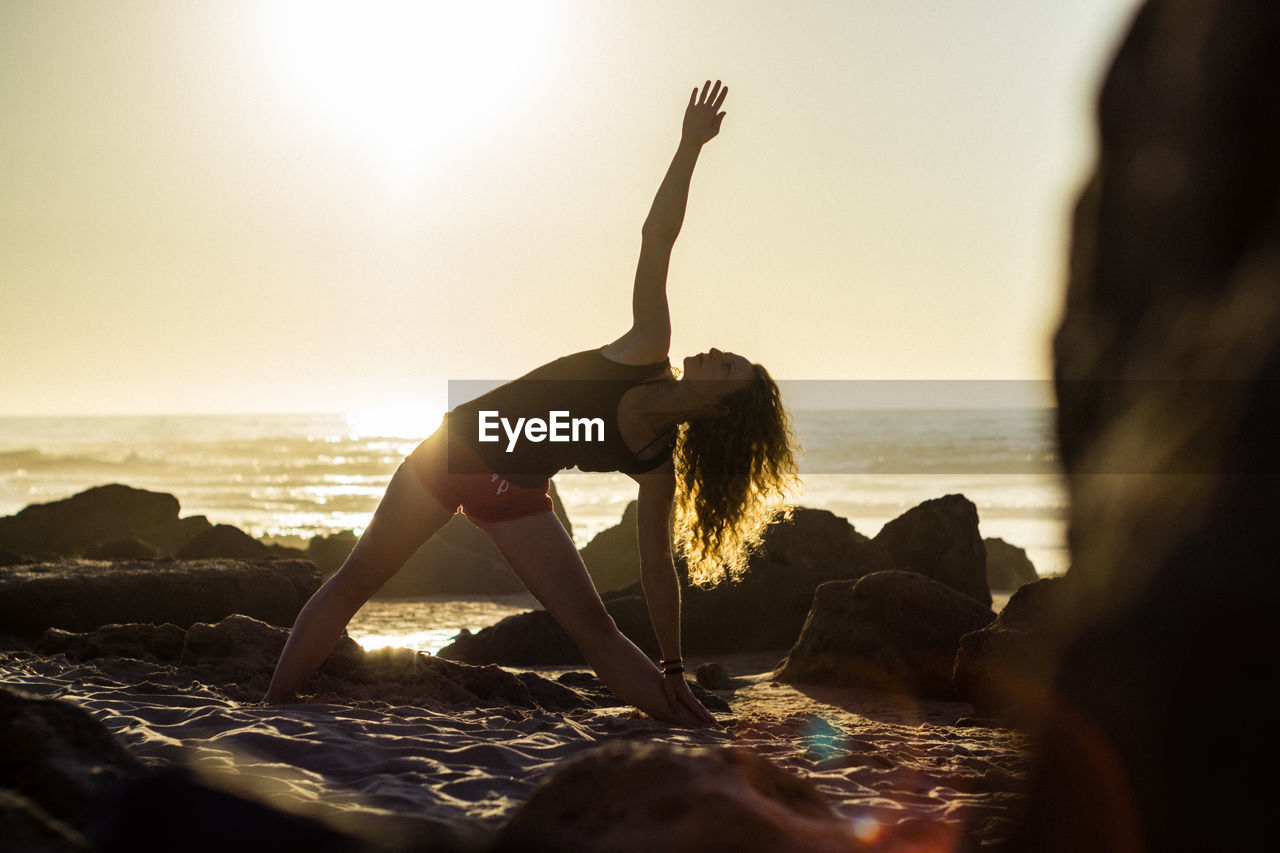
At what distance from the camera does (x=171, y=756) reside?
3621 mm

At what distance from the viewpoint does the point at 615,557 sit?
12344 millimetres

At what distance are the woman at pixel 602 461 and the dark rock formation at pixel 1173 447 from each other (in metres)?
1.67

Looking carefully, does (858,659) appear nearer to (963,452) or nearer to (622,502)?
(622,502)

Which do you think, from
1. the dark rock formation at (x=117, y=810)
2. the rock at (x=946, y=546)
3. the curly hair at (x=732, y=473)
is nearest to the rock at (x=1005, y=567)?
the rock at (x=946, y=546)

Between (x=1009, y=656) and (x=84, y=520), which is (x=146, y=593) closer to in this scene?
(x=1009, y=656)

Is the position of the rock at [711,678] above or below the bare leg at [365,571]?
below

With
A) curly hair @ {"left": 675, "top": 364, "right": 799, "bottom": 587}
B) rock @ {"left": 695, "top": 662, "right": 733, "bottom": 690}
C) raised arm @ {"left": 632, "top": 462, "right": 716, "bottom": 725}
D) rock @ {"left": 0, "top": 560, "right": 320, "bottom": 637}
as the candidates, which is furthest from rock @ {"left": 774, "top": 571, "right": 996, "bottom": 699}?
rock @ {"left": 0, "top": 560, "right": 320, "bottom": 637}

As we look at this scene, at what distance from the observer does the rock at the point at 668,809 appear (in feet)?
7.60

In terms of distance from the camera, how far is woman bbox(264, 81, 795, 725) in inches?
171

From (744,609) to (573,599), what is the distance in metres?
4.44

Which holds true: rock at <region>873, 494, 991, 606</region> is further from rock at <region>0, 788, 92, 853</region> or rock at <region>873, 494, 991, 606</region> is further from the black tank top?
rock at <region>0, 788, 92, 853</region>

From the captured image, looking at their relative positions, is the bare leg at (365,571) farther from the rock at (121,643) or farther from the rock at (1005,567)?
the rock at (1005,567)

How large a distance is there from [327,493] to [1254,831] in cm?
3605

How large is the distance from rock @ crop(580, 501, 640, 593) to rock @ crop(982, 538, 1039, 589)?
4930 millimetres
